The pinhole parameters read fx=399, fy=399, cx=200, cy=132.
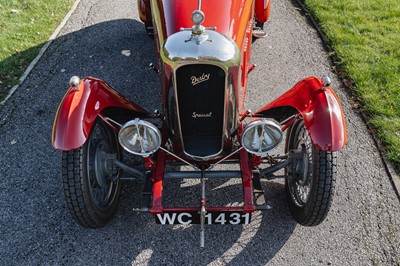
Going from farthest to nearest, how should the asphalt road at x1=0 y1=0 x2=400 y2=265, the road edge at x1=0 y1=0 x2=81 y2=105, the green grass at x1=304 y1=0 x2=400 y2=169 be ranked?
the road edge at x1=0 y1=0 x2=81 y2=105
the green grass at x1=304 y1=0 x2=400 y2=169
the asphalt road at x1=0 y1=0 x2=400 y2=265

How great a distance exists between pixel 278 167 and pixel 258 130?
54 cm

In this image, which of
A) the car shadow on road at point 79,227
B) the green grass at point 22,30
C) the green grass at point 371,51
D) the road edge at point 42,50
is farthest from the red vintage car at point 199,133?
the green grass at point 22,30

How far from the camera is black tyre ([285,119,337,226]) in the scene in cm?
279

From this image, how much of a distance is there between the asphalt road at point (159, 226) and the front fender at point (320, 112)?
933 millimetres

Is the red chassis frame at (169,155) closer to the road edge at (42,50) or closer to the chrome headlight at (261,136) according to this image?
the chrome headlight at (261,136)

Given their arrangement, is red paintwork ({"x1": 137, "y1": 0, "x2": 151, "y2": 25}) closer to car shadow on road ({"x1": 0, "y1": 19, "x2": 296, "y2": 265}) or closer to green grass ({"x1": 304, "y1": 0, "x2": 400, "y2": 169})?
car shadow on road ({"x1": 0, "y1": 19, "x2": 296, "y2": 265})

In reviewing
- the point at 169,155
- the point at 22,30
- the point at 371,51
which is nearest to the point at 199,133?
the point at 169,155

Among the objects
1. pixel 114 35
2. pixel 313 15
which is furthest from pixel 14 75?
pixel 313 15

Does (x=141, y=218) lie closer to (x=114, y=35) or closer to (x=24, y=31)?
(x=114, y=35)

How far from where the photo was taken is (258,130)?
2.70 m

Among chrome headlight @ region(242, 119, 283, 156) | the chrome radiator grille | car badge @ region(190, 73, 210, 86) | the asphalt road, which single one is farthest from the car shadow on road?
car badge @ region(190, 73, 210, 86)

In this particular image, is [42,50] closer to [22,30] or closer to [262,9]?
[22,30]

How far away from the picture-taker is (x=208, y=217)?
2801 mm

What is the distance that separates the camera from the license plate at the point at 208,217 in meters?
2.78
